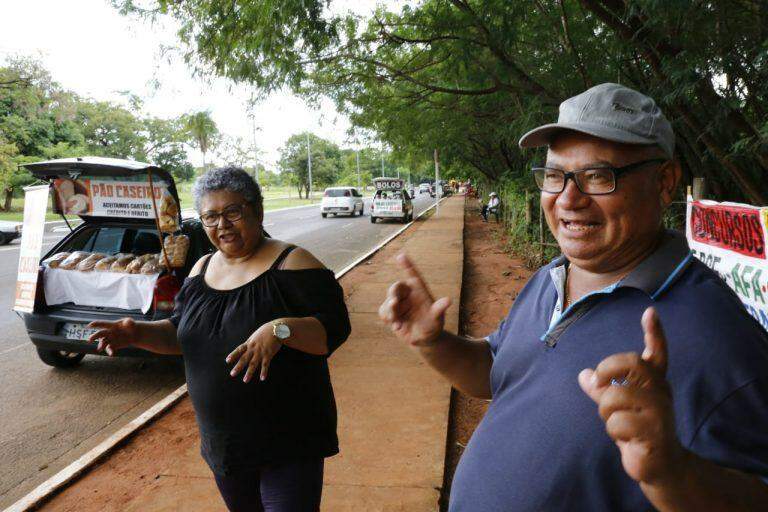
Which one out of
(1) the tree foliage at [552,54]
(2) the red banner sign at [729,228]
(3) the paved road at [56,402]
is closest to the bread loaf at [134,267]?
(3) the paved road at [56,402]

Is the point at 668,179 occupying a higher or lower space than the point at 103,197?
higher

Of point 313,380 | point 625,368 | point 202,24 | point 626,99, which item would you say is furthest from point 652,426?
point 202,24

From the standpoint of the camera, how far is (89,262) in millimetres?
5082

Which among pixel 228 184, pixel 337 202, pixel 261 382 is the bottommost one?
pixel 337 202

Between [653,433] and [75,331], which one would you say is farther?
[75,331]

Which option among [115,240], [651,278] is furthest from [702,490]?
[115,240]

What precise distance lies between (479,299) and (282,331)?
6.88m

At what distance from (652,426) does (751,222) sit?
2.56m

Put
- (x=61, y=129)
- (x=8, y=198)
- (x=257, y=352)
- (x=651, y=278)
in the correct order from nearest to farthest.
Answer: (x=651, y=278)
(x=257, y=352)
(x=8, y=198)
(x=61, y=129)

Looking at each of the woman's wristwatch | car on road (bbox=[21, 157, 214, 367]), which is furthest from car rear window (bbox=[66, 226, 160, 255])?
the woman's wristwatch

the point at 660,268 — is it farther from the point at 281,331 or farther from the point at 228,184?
the point at 228,184

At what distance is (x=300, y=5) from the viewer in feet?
15.4

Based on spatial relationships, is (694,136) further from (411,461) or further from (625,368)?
(625,368)

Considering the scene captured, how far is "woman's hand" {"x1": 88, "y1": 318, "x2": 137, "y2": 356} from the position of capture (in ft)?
7.00
